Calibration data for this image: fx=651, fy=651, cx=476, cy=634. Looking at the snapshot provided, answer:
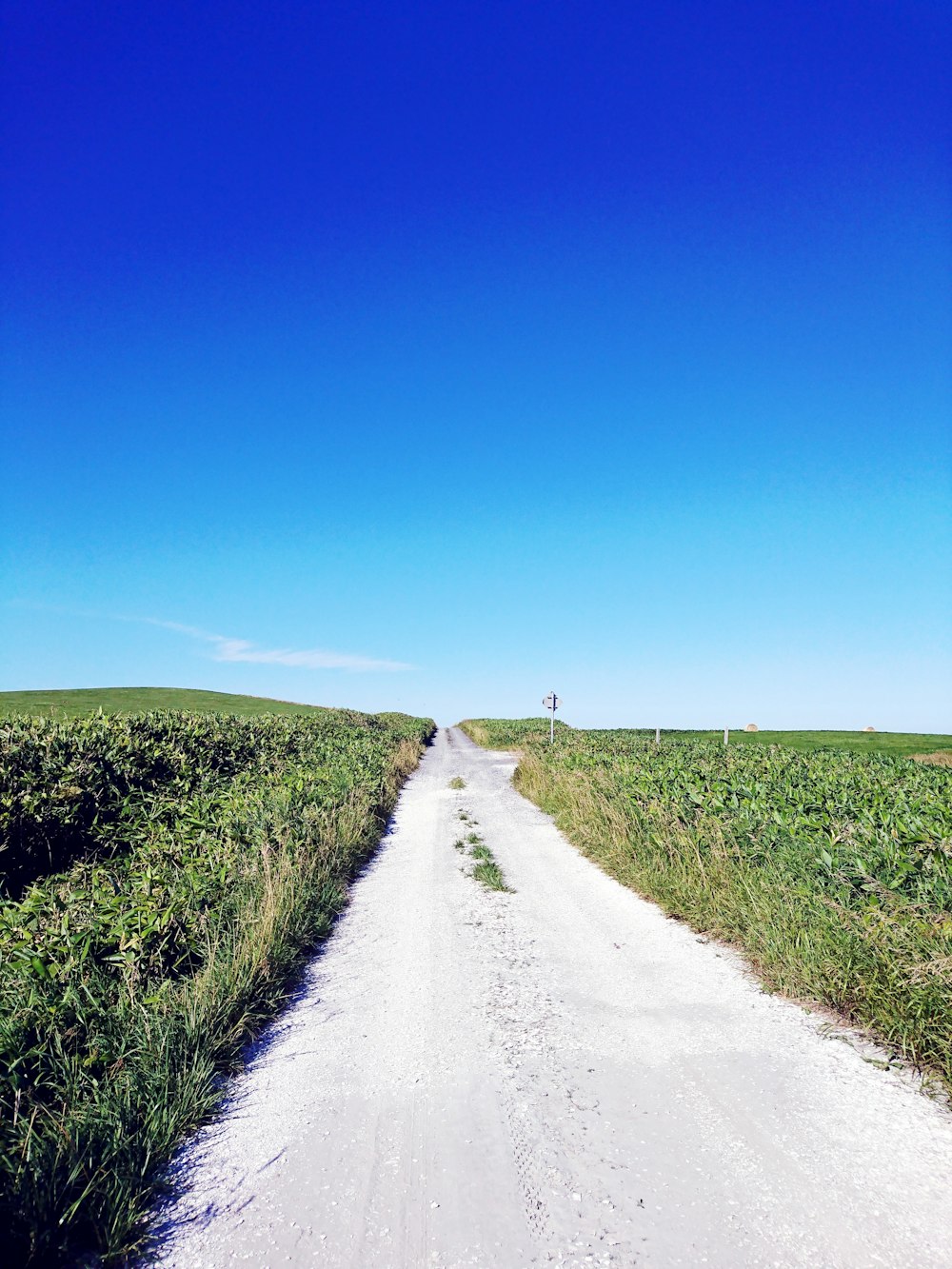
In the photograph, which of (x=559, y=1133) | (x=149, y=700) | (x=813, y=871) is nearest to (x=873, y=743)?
(x=813, y=871)

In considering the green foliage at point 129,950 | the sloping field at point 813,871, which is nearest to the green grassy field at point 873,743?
the sloping field at point 813,871

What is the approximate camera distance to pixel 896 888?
6023mm

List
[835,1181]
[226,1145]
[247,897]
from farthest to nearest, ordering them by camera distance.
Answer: [247,897]
[226,1145]
[835,1181]

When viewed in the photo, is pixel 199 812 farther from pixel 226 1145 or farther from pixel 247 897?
pixel 226 1145

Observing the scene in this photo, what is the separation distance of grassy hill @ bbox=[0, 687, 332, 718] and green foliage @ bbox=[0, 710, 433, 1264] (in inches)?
1064

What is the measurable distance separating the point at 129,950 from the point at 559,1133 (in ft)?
13.1

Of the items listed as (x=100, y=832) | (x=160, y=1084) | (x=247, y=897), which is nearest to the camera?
(x=160, y=1084)

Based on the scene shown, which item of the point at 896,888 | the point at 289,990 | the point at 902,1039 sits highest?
the point at 896,888

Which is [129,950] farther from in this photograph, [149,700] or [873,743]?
[149,700]

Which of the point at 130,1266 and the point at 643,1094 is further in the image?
the point at 643,1094

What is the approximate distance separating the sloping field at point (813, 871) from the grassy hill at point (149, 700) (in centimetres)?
3303

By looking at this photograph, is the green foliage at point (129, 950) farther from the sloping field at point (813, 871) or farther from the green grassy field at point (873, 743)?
the green grassy field at point (873, 743)

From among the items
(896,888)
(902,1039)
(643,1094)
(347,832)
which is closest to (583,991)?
(643,1094)

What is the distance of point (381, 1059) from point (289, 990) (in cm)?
172
